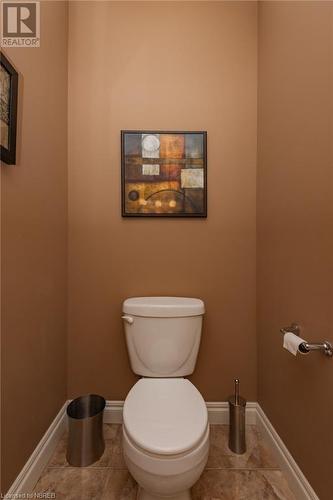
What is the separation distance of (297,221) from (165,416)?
101 cm

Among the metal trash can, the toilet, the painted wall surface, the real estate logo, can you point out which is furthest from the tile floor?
the real estate logo

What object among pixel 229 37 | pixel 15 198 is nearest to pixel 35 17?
pixel 15 198

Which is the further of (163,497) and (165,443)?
(163,497)

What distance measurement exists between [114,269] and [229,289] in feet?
2.38

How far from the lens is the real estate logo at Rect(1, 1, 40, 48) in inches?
40.4

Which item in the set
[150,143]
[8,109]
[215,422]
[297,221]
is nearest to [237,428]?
[215,422]

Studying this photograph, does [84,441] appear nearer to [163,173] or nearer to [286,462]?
[286,462]

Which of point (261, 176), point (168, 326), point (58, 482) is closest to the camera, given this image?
point (58, 482)

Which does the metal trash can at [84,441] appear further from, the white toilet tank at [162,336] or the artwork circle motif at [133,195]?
the artwork circle motif at [133,195]

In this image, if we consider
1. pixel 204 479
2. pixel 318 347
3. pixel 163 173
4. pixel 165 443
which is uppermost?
pixel 163 173

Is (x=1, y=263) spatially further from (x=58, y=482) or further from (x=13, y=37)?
(x=58, y=482)

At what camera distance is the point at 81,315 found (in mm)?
1582

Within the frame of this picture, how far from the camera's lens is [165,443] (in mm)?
893

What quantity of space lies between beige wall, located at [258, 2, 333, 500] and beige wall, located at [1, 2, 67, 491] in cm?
119
